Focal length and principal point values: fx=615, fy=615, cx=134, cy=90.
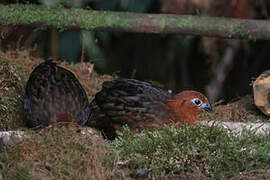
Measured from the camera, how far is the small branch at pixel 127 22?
21.9 feet

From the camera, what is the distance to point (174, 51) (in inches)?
369

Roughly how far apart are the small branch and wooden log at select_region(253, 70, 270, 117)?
121cm

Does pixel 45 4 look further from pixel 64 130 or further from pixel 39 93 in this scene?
pixel 64 130

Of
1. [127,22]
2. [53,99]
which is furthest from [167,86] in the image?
[53,99]

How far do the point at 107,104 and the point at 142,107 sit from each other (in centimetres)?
33

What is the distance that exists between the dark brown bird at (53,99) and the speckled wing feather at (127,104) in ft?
0.54

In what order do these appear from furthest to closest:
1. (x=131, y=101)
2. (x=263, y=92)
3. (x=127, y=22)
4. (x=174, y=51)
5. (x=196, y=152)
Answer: (x=174, y=51)
(x=127, y=22)
(x=263, y=92)
(x=131, y=101)
(x=196, y=152)

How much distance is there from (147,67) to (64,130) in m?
5.06

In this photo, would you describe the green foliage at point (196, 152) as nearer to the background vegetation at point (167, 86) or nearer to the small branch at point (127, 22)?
the background vegetation at point (167, 86)

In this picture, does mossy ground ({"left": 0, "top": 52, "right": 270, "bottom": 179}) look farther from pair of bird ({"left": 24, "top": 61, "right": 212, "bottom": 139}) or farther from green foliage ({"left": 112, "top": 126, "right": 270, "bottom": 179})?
pair of bird ({"left": 24, "top": 61, "right": 212, "bottom": 139})

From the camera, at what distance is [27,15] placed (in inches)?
262

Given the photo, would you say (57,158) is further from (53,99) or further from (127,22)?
(127,22)

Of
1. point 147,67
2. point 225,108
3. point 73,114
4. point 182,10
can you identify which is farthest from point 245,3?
point 73,114

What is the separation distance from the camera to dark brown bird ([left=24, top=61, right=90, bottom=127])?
18.5 ft
